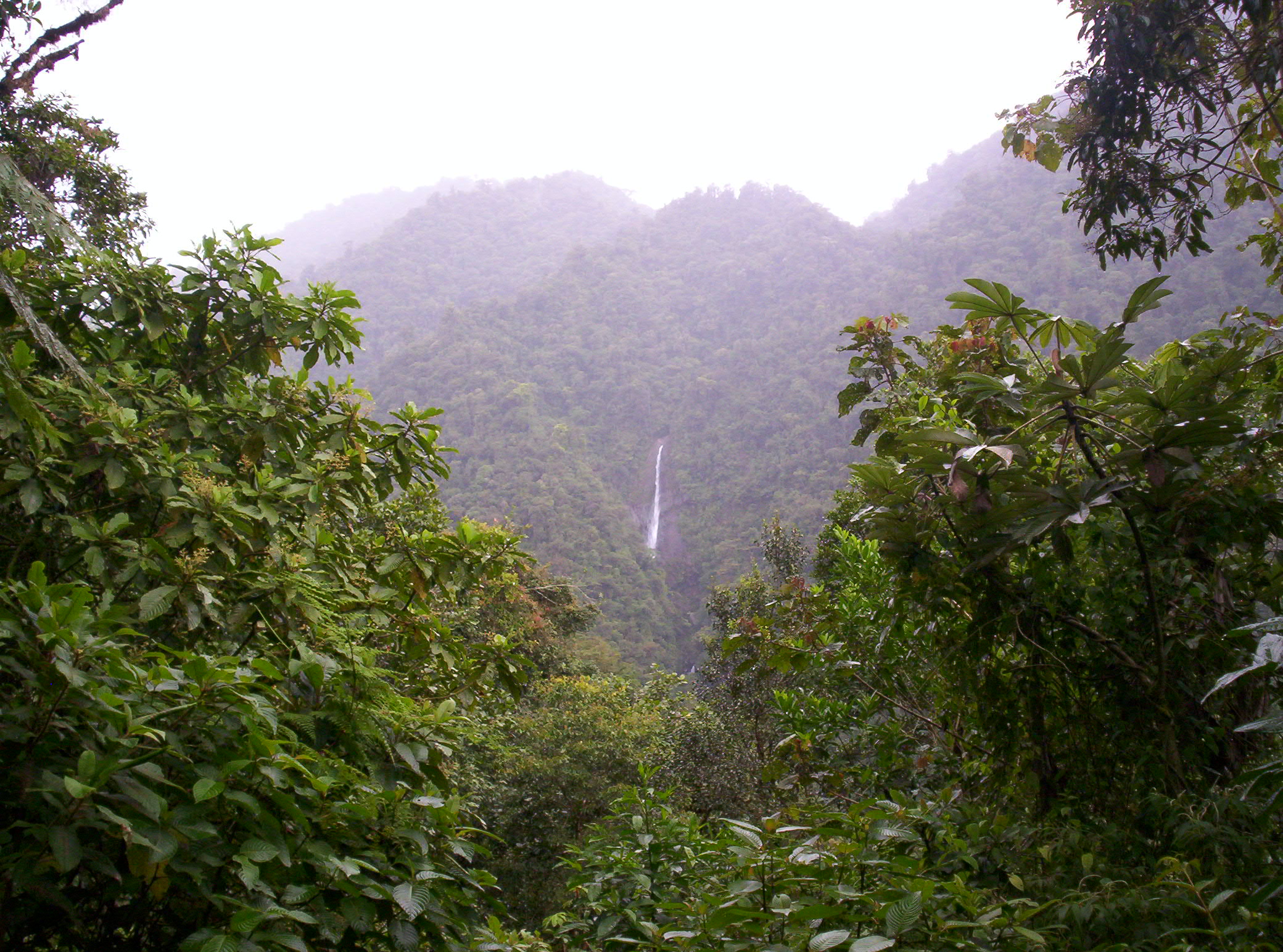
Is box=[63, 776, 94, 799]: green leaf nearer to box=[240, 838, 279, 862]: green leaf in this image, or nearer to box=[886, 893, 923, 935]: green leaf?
box=[240, 838, 279, 862]: green leaf

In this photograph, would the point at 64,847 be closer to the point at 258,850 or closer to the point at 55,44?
the point at 258,850

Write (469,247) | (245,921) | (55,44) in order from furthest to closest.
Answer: (469,247) → (55,44) → (245,921)

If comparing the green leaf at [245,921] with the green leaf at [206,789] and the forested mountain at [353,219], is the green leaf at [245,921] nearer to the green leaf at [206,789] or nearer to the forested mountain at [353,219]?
the green leaf at [206,789]

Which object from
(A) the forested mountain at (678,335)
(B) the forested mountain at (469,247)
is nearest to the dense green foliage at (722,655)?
(A) the forested mountain at (678,335)

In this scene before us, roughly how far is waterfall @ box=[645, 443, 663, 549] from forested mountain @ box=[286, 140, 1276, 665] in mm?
339

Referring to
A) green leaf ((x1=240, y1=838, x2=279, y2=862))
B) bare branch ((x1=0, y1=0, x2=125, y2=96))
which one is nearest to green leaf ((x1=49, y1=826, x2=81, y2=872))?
green leaf ((x1=240, y1=838, x2=279, y2=862))

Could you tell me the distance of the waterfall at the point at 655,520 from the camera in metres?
34.0

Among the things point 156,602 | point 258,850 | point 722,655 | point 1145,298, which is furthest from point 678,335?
point 258,850

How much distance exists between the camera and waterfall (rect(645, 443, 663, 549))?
112 ft

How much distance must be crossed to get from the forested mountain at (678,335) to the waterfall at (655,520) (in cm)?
34

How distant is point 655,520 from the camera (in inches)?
1399

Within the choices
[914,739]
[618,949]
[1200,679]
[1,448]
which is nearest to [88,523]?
[1,448]

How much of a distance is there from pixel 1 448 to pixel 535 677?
27.0 feet

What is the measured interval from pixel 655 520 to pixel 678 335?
64.8 feet
